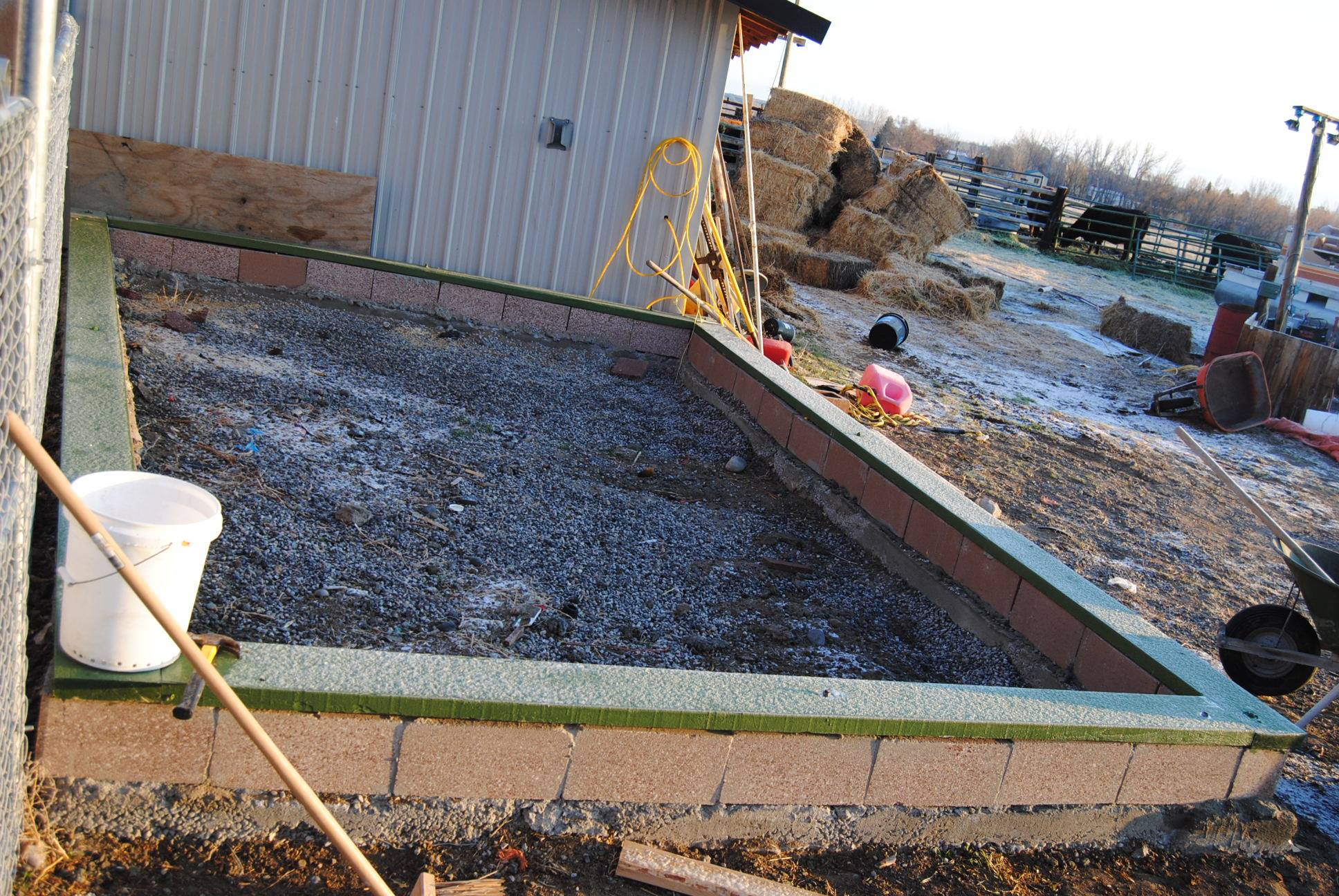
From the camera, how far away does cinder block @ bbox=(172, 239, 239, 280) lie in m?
8.07

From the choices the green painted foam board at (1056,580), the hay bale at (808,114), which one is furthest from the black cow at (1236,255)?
the green painted foam board at (1056,580)

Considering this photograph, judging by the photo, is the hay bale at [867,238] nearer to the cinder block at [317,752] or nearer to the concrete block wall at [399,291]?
the concrete block wall at [399,291]

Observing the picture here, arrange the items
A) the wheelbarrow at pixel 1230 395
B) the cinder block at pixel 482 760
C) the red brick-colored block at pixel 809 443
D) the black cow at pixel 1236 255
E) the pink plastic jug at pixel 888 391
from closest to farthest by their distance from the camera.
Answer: the cinder block at pixel 482 760, the red brick-colored block at pixel 809 443, the pink plastic jug at pixel 888 391, the wheelbarrow at pixel 1230 395, the black cow at pixel 1236 255

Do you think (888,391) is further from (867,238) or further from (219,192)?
(867,238)

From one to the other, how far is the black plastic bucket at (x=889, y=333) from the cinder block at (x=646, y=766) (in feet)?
33.0

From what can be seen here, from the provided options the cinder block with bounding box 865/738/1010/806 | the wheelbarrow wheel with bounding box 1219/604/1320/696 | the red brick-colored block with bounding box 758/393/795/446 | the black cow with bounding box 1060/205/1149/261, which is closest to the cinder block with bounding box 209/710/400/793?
the cinder block with bounding box 865/738/1010/806

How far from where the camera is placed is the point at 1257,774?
12.9 feet

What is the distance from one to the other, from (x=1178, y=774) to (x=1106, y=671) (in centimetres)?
60

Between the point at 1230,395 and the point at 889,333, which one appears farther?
the point at 889,333

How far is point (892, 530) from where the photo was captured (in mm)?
5676

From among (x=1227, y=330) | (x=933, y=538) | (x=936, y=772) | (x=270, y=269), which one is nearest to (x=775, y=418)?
(x=933, y=538)

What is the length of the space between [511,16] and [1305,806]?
744cm

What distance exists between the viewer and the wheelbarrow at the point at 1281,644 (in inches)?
188

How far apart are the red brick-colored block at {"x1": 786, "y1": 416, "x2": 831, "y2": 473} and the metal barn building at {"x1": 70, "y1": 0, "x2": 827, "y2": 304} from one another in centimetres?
Answer: 307
